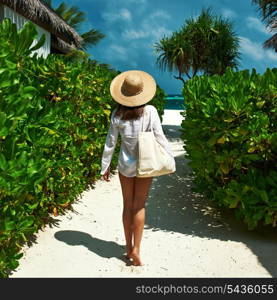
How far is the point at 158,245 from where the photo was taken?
432 cm

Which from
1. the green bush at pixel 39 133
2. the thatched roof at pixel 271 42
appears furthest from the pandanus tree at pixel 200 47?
the green bush at pixel 39 133

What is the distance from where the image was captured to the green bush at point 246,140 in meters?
4.24

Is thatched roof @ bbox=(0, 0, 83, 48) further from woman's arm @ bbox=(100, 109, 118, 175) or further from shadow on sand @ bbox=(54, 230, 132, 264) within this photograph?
woman's arm @ bbox=(100, 109, 118, 175)

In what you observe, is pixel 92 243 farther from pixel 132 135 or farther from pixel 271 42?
pixel 271 42

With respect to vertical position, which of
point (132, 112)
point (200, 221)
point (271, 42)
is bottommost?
point (200, 221)

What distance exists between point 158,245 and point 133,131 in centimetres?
149

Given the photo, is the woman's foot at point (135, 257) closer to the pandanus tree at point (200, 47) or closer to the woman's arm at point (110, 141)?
the woman's arm at point (110, 141)

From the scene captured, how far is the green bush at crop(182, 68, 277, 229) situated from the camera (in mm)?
4238

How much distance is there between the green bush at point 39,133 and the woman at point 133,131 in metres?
0.62

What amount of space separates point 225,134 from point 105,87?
2918mm

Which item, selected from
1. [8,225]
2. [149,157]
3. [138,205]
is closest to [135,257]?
[138,205]

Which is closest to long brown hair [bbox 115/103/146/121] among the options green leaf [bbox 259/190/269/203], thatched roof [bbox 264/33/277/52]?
green leaf [bbox 259/190/269/203]

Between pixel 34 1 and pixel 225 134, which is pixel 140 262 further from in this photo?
pixel 34 1

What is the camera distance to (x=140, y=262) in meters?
3.72
